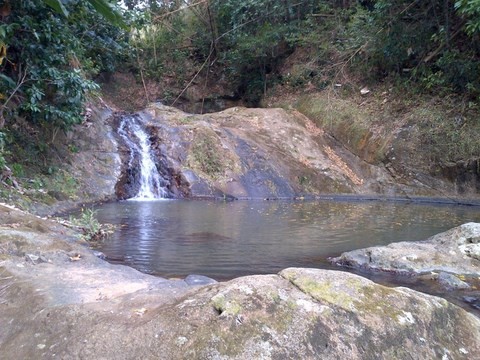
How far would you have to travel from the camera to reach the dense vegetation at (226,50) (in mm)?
8398

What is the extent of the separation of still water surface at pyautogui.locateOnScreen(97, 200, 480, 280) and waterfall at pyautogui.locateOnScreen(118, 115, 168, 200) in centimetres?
119

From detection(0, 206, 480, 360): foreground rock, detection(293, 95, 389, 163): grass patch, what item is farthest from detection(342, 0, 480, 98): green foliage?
detection(0, 206, 480, 360): foreground rock

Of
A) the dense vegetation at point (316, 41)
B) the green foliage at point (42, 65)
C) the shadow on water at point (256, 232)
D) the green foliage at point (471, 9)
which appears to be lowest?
the shadow on water at point (256, 232)

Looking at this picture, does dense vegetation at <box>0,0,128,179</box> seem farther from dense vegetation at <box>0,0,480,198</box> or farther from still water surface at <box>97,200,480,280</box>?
still water surface at <box>97,200,480,280</box>

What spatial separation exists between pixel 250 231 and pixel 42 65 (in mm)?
4806

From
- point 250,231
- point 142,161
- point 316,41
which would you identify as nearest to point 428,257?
point 250,231

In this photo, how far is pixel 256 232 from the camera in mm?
7773

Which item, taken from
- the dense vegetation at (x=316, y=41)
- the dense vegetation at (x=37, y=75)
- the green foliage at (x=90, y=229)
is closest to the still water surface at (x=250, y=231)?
the green foliage at (x=90, y=229)

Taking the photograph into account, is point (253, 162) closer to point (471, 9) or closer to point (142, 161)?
point (142, 161)

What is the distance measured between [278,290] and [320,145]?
13577 millimetres

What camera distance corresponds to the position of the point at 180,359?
221 cm

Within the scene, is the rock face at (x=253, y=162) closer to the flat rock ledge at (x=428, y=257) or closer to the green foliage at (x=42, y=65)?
the green foliage at (x=42, y=65)

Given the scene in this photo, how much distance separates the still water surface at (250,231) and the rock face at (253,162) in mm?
1360

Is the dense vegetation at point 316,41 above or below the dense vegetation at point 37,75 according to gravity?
above
